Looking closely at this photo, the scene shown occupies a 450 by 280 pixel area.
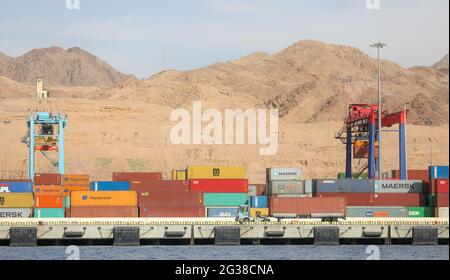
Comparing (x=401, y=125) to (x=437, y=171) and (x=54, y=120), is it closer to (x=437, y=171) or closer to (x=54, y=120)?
(x=437, y=171)

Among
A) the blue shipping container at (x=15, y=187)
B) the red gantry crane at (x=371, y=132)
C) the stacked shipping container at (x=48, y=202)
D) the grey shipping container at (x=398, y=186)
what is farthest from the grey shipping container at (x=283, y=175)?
the blue shipping container at (x=15, y=187)

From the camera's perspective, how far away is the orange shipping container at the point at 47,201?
92375 millimetres

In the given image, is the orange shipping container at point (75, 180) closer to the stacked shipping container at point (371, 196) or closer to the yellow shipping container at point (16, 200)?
the yellow shipping container at point (16, 200)

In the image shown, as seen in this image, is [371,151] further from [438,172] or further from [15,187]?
[15,187]

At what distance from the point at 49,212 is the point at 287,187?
24.3 metres

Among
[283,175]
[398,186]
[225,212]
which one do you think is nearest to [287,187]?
[283,175]

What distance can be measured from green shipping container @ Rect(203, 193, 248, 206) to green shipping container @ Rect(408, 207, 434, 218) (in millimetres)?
16553

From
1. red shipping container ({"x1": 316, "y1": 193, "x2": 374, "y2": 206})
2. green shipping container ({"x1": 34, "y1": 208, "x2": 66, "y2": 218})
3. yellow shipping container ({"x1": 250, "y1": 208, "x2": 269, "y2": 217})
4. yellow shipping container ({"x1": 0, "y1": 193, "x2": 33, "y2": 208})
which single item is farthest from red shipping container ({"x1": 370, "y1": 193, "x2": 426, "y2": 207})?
yellow shipping container ({"x1": 0, "y1": 193, "x2": 33, "y2": 208})

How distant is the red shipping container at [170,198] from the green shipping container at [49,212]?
8.57 metres

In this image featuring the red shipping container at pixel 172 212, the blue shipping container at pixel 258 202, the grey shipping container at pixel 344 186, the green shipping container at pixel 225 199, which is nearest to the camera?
the red shipping container at pixel 172 212

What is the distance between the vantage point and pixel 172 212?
297 ft

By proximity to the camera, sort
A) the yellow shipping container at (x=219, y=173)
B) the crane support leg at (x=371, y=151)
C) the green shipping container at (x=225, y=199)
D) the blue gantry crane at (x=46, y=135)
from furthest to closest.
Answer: the blue gantry crane at (x=46, y=135), the crane support leg at (x=371, y=151), the yellow shipping container at (x=219, y=173), the green shipping container at (x=225, y=199)

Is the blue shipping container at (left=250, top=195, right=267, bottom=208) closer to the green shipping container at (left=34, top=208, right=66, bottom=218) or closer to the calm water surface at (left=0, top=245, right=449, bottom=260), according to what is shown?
the calm water surface at (left=0, top=245, right=449, bottom=260)

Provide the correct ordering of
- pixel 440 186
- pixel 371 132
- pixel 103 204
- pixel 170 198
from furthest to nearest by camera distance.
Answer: pixel 371 132 < pixel 170 198 < pixel 103 204 < pixel 440 186
